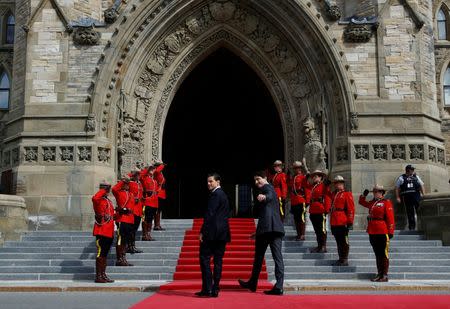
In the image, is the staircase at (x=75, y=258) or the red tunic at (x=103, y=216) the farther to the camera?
the staircase at (x=75, y=258)

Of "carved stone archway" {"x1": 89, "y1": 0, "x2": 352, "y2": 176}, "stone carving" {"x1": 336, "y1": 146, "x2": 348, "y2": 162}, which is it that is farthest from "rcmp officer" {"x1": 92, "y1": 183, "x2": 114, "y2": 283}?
"stone carving" {"x1": 336, "y1": 146, "x2": 348, "y2": 162}

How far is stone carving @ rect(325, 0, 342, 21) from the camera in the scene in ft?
Answer: 55.0

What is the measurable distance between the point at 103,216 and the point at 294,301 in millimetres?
4033

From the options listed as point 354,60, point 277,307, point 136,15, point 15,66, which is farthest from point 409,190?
point 15,66

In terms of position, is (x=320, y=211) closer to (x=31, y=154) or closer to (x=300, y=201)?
(x=300, y=201)

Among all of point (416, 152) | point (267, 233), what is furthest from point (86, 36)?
point (267, 233)

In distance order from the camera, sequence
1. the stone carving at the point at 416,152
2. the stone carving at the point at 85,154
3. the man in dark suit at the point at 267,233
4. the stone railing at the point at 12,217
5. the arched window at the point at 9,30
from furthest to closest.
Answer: the arched window at the point at 9,30 < the stone carving at the point at 85,154 < the stone carving at the point at 416,152 < the stone railing at the point at 12,217 < the man in dark suit at the point at 267,233

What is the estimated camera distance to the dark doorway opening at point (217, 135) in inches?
936

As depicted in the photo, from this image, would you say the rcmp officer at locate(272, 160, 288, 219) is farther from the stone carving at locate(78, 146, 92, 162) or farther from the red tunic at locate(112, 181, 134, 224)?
the stone carving at locate(78, 146, 92, 162)

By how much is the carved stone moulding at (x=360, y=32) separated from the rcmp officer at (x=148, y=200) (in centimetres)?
721

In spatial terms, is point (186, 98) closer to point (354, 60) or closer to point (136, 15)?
point (136, 15)

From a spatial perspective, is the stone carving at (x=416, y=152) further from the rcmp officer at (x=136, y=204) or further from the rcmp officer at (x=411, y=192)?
the rcmp officer at (x=136, y=204)

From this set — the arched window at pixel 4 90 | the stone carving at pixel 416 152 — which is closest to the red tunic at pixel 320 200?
the stone carving at pixel 416 152

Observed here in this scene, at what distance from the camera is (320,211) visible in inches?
464
